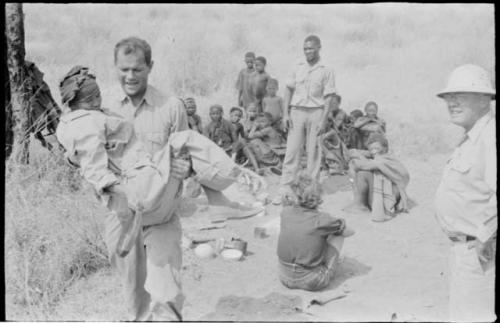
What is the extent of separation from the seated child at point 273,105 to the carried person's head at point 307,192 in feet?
12.9

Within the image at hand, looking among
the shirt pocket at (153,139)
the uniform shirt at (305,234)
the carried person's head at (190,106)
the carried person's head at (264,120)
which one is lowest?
the uniform shirt at (305,234)

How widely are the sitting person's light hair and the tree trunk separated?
3.02 m

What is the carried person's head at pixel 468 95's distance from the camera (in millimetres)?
3367

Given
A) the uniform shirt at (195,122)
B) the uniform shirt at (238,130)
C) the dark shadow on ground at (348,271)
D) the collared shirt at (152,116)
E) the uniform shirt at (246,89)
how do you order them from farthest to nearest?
the uniform shirt at (246,89) → the uniform shirt at (238,130) → the uniform shirt at (195,122) → the dark shadow on ground at (348,271) → the collared shirt at (152,116)

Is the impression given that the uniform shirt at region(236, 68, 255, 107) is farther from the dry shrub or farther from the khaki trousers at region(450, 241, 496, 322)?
the khaki trousers at region(450, 241, 496, 322)

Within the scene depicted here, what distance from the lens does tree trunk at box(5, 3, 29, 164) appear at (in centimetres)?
A: 624

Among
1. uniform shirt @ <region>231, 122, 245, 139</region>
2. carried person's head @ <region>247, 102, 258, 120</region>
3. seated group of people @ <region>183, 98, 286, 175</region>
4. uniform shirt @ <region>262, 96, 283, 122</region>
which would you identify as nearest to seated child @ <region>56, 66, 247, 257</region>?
seated group of people @ <region>183, 98, 286, 175</region>

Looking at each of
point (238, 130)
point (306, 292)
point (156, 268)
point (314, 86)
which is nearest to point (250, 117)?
point (238, 130)

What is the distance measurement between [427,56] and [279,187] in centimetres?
547

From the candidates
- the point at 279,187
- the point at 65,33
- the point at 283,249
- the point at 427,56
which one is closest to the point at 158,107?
the point at 283,249

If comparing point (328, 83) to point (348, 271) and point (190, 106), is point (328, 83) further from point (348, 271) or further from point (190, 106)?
point (348, 271)

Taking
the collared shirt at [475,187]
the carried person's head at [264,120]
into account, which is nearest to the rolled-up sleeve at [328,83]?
the carried person's head at [264,120]

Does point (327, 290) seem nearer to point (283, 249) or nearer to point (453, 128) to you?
point (283, 249)

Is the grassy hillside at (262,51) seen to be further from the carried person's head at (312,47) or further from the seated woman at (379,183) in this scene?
the seated woman at (379,183)
